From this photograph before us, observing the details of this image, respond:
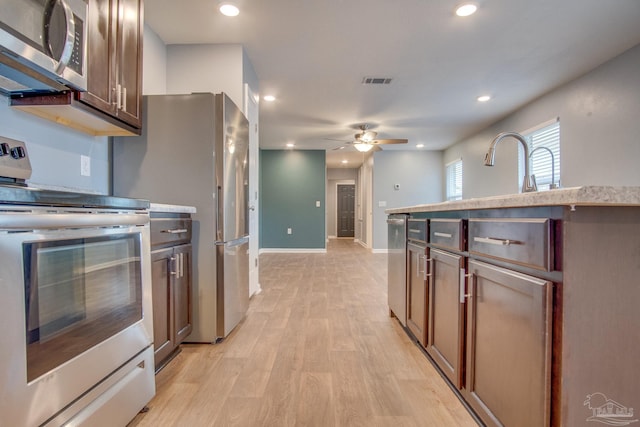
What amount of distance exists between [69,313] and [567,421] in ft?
4.82

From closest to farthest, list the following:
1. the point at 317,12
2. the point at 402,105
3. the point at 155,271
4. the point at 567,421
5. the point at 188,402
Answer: the point at 567,421, the point at 188,402, the point at 155,271, the point at 317,12, the point at 402,105

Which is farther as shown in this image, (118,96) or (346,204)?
(346,204)

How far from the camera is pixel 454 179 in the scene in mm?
7379

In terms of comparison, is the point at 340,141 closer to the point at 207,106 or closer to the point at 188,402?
the point at 207,106

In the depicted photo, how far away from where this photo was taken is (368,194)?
8.31 meters

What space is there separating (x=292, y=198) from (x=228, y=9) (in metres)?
5.28

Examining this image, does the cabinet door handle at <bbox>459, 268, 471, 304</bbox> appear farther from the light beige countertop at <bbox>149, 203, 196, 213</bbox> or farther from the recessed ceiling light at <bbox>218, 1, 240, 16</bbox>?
the recessed ceiling light at <bbox>218, 1, 240, 16</bbox>

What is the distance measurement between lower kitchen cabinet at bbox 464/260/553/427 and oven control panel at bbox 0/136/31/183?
1748 millimetres

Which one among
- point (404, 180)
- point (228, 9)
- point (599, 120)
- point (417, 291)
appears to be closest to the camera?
point (417, 291)

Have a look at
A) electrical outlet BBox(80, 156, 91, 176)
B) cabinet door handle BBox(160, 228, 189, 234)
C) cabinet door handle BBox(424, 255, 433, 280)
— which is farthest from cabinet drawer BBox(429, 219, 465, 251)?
electrical outlet BBox(80, 156, 91, 176)

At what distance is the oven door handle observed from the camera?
0.82 meters

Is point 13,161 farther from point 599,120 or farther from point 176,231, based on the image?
point 599,120

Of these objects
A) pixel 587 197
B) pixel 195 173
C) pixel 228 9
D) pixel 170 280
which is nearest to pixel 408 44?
pixel 228 9

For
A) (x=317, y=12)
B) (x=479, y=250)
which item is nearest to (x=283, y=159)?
(x=317, y=12)
